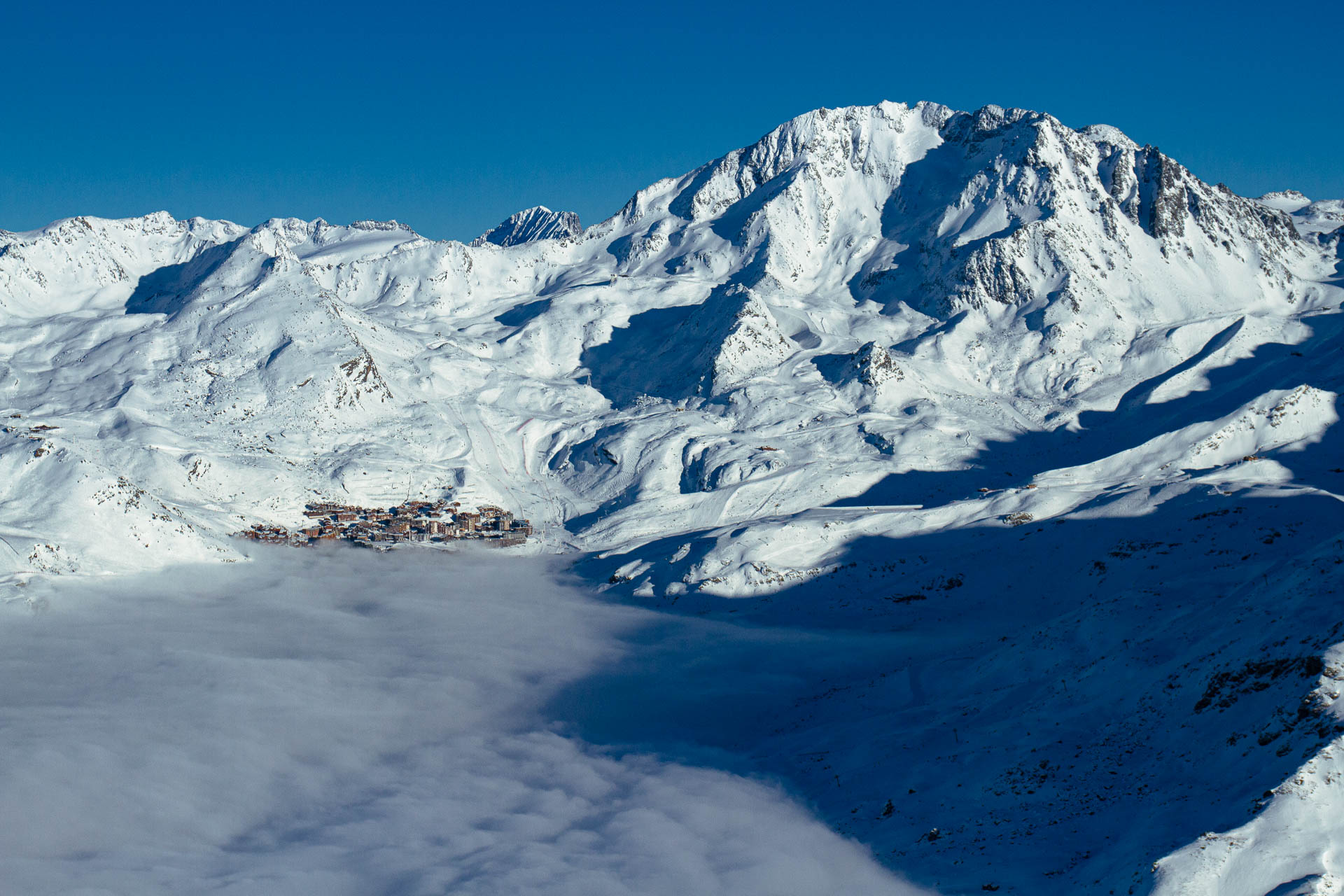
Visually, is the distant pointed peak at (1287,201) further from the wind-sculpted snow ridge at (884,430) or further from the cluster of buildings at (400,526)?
the cluster of buildings at (400,526)

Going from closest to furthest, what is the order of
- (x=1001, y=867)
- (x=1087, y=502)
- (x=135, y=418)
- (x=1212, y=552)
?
(x=1001, y=867), (x=1212, y=552), (x=1087, y=502), (x=135, y=418)

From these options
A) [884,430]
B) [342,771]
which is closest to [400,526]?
[884,430]

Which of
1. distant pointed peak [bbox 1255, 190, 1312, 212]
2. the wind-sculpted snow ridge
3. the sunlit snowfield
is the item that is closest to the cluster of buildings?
the wind-sculpted snow ridge

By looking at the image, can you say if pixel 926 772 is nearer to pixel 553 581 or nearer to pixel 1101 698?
pixel 1101 698

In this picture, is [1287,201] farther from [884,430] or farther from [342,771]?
[342,771]

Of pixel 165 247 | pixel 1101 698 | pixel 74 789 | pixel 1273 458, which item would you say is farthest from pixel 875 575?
pixel 165 247
